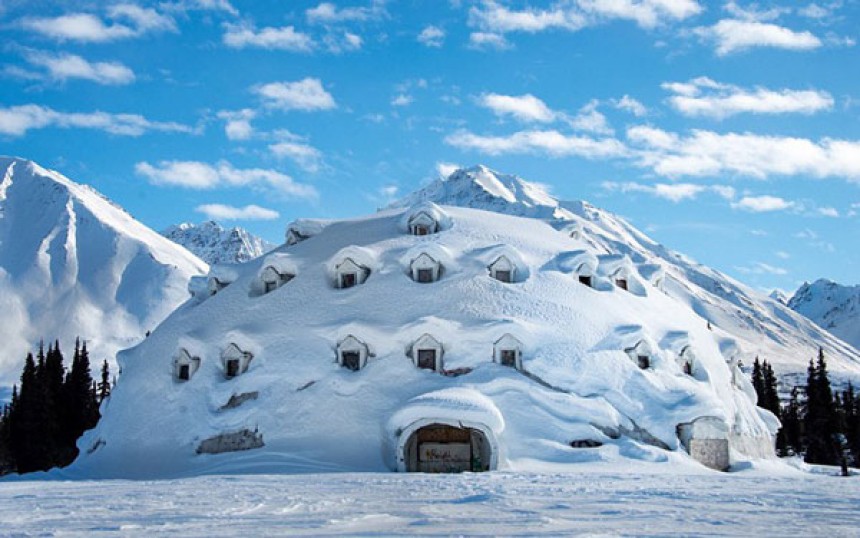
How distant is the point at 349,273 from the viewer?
3872 cm

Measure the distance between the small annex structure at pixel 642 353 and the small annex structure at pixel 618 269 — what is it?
5866mm

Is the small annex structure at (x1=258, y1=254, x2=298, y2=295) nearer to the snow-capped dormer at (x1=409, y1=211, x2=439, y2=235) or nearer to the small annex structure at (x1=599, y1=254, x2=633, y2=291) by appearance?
the snow-capped dormer at (x1=409, y1=211, x2=439, y2=235)

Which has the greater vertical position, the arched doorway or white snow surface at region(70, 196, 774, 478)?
white snow surface at region(70, 196, 774, 478)

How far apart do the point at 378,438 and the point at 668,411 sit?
11720 mm

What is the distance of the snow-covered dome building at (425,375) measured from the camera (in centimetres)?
3177

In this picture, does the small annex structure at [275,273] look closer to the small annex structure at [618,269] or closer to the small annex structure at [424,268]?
the small annex structure at [424,268]

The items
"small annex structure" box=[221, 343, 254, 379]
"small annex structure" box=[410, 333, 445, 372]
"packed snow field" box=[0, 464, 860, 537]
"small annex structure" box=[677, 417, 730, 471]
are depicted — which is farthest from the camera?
"small annex structure" box=[221, 343, 254, 379]

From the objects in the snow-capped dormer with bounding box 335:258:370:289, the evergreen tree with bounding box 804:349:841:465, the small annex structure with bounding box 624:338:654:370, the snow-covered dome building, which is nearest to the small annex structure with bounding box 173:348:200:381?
the snow-covered dome building

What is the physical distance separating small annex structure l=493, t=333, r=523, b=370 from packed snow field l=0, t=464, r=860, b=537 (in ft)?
39.6

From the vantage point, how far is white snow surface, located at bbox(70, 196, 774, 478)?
31.9 meters

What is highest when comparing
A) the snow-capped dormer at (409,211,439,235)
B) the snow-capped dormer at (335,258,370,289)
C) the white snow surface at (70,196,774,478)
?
the snow-capped dormer at (409,211,439,235)

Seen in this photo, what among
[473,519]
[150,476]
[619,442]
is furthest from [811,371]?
[473,519]

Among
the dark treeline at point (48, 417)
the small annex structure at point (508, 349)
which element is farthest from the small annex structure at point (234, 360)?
the dark treeline at point (48, 417)

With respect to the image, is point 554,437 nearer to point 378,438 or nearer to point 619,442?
point 619,442
